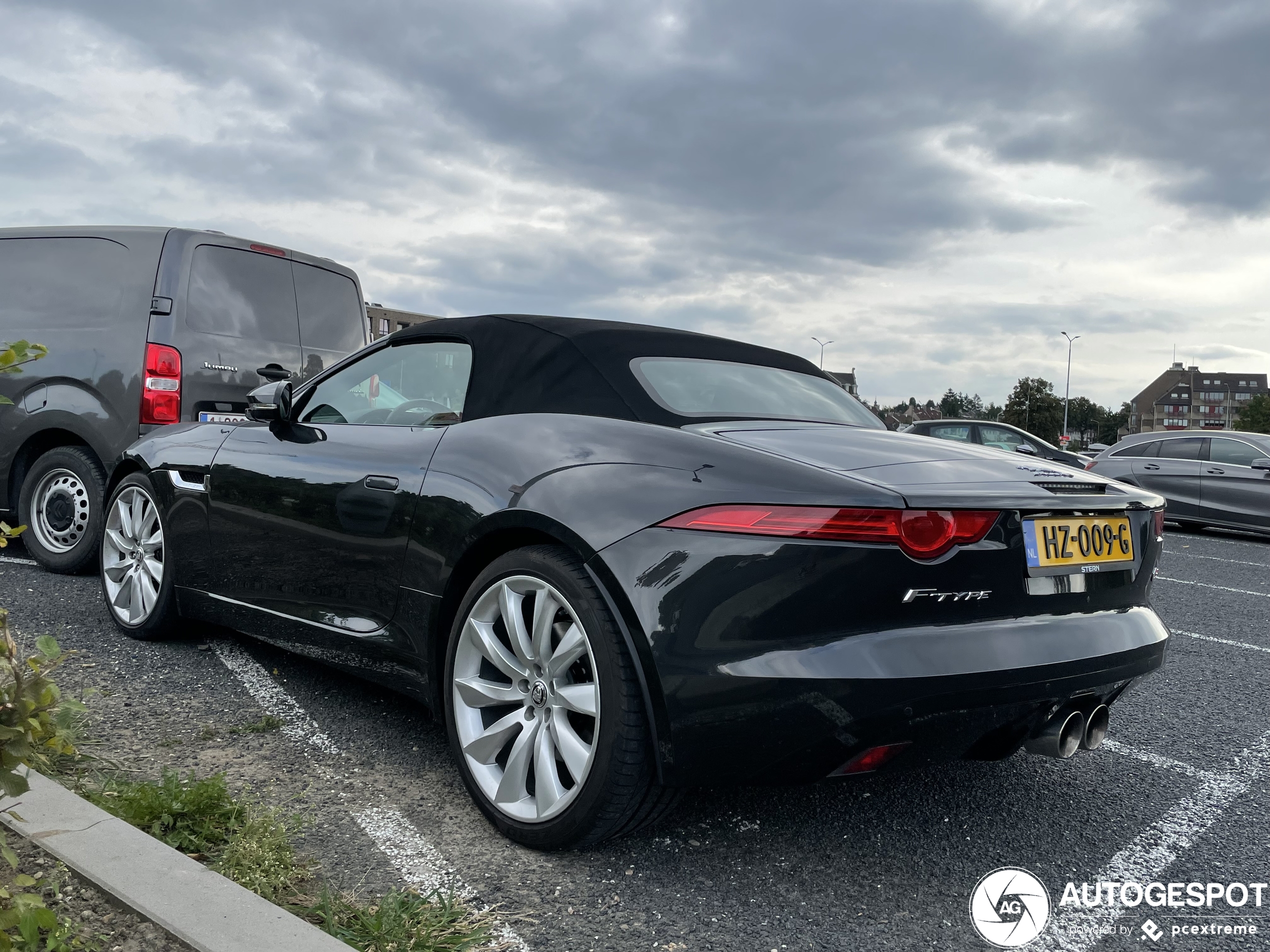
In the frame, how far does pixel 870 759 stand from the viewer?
2383 millimetres

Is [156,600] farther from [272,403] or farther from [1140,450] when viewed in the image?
[1140,450]

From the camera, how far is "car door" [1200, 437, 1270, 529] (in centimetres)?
1238

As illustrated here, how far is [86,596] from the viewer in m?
5.59

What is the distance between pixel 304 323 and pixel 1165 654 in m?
5.79

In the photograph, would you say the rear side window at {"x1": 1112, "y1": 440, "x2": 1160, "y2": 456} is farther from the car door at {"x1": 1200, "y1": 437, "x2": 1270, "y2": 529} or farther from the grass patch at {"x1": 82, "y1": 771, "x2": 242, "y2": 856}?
the grass patch at {"x1": 82, "y1": 771, "x2": 242, "y2": 856}

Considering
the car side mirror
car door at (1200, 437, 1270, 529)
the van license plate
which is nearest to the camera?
the car side mirror

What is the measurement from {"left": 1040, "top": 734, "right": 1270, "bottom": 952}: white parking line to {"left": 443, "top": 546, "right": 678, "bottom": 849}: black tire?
0.95m

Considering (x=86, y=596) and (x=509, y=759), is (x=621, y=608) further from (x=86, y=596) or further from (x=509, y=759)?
(x=86, y=596)

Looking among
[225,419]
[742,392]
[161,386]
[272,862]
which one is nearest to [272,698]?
[225,419]

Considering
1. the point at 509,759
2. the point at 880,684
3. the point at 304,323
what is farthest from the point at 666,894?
the point at 304,323

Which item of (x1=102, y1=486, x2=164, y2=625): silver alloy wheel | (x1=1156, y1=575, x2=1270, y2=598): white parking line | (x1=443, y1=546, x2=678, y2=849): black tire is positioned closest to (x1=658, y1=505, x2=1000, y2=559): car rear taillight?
(x1=443, y1=546, x2=678, y2=849): black tire

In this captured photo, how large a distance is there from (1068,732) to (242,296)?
18.6 ft

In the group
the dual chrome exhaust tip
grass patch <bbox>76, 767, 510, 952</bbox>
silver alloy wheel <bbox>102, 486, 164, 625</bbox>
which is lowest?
grass patch <bbox>76, 767, 510, 952</bbox>

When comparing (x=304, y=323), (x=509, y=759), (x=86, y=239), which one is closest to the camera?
(x=509, y=759)
